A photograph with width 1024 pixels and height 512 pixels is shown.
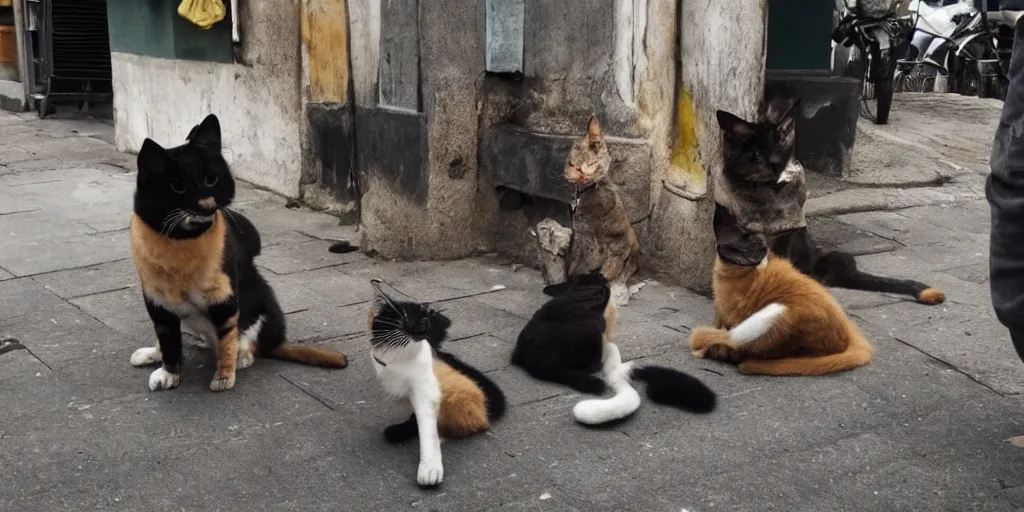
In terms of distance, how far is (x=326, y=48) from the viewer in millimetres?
6672

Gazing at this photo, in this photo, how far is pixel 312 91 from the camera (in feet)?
22.6

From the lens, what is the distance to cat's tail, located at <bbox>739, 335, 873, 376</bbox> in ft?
12.4

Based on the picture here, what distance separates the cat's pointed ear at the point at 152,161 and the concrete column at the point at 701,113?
2.26m

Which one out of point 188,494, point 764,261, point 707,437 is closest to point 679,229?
point 764,261

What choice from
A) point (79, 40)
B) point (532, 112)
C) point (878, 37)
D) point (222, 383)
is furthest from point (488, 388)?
point (79, 40)

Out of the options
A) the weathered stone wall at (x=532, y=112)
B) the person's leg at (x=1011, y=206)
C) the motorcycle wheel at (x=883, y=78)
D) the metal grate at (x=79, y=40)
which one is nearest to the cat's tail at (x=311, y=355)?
the weathered stone wall at (x=532, y=112)

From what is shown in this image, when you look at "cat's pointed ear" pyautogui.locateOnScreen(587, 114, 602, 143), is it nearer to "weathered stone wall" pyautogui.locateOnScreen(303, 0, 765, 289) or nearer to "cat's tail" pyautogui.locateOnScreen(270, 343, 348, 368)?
"weathered stone wall" pyautogui.locateOnScreen(303, 0, 765, 289)

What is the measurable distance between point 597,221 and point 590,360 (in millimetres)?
978

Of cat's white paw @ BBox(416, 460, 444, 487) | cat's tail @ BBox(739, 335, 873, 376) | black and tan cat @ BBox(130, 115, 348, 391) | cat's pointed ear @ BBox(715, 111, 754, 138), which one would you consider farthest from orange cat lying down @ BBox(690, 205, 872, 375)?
black and tan cat @ BBox(130, 115, 348, 391)

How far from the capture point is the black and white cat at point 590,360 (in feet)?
11.6

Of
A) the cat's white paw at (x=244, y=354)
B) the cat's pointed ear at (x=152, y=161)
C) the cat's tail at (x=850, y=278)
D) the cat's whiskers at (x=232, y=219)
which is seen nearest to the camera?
the cat's pointed ear at (x=152, y=161)

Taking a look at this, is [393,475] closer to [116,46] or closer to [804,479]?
[804,479]

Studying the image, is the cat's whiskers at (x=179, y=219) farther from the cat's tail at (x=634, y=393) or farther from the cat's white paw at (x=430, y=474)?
the cat's tail at (x=634, y=393)

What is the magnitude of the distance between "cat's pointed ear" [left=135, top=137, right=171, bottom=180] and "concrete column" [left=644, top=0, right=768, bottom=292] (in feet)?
7.42
